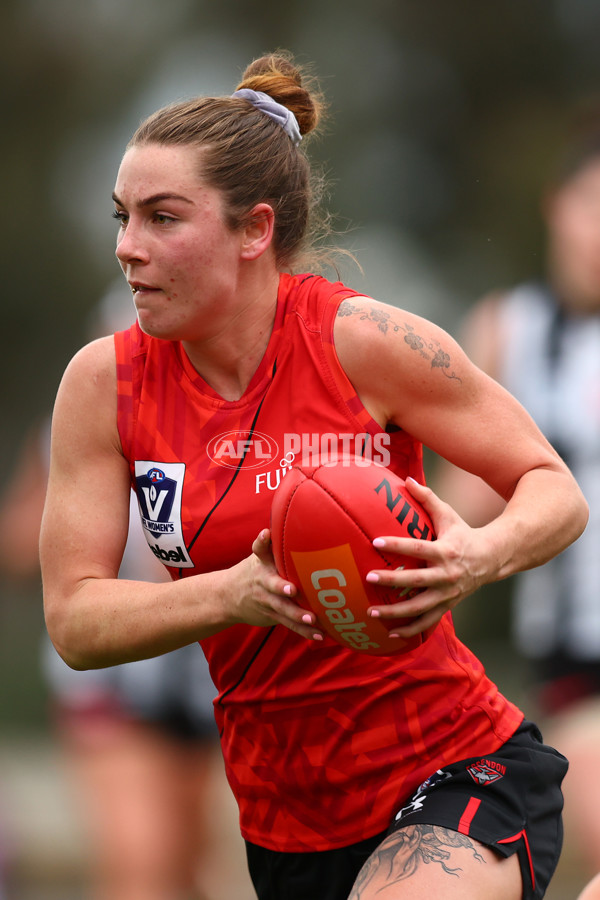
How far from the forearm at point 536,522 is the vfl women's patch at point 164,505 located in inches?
28.3

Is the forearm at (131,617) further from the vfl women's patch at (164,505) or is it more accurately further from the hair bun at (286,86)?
the hair bun at (286,86)

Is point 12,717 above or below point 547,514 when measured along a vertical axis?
below

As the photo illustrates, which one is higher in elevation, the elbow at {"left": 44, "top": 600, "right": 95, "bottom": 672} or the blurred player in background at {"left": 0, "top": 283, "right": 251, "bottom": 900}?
the elbow at {"left": 44, "top": 600, "right": 95, "bottom": 672}

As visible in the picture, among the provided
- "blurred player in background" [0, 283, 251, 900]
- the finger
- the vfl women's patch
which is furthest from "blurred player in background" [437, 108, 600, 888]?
the finger

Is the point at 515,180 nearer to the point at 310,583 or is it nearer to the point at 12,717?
the point at 12,717

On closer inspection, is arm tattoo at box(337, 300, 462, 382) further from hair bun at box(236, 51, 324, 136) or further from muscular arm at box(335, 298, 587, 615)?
hair bun at box(236, 51, 324, 136)

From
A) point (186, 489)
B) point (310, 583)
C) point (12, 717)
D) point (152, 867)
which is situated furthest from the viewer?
point (12, 717)

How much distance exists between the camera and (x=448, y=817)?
99.2 inches

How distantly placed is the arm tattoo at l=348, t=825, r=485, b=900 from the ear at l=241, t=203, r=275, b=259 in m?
1.36

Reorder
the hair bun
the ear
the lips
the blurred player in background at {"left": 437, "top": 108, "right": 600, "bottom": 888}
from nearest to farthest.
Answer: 1. the lips
2. the ear
3. the hair bun
4. the blurred player in background at {"left": 437, "top": 108, "right": 600, "bottom": 888}

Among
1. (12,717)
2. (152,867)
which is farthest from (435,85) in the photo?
(152,867)

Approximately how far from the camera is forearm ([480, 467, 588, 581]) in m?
2.49

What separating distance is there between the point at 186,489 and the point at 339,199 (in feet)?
37.8

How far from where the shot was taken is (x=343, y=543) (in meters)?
2.34
